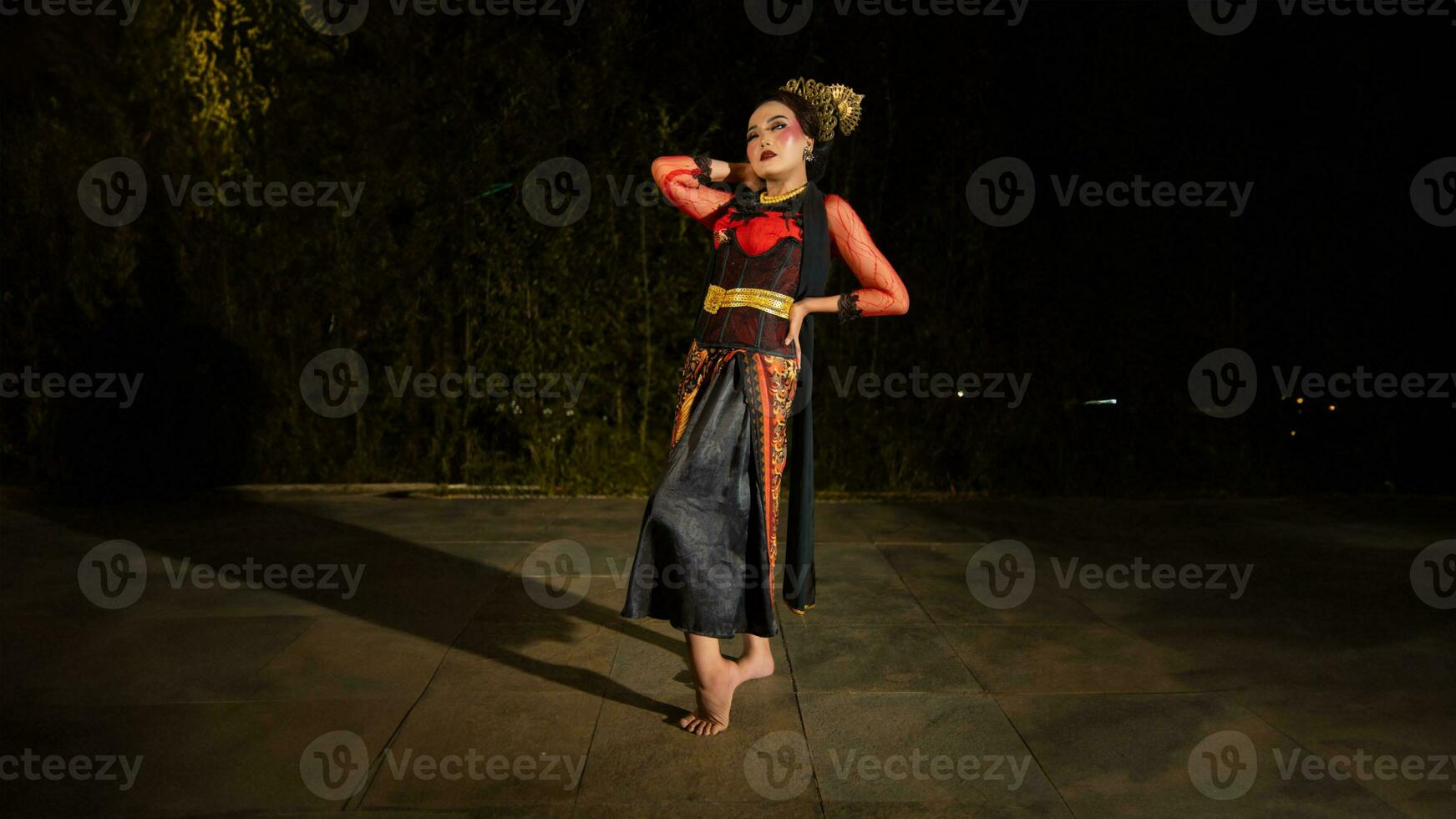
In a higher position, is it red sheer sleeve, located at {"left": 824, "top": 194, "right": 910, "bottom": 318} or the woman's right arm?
the woman's right arm

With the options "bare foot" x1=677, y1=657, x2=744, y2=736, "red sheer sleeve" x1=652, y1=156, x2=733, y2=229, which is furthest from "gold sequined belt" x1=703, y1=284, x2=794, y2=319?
"bare foot" x1=677, y1=657, x2=744, y2=736

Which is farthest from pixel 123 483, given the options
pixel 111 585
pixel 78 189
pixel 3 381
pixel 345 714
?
pixel 345 714

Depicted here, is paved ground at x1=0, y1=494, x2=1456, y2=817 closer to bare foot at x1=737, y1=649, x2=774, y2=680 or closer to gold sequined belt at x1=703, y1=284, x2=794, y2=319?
bare foot at x1=737, y1=649, x2=774, y2=680

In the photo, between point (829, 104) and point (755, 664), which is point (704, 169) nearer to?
point (829, 104)

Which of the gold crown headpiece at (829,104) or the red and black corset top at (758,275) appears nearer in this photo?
the red and black corset top at (758,275)

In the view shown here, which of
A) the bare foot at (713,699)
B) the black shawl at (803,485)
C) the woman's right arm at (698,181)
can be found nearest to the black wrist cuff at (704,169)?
the woman's right arm at (698,181)

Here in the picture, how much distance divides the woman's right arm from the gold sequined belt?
0.32m

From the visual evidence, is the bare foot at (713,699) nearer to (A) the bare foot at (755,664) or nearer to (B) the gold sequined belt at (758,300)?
(A) the bare foot at (755,664)

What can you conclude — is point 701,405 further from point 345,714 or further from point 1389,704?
point 1389,704

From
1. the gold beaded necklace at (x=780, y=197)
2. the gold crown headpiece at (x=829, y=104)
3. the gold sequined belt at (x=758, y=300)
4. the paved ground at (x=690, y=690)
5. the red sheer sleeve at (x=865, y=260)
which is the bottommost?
the paved ground at (x=690, y=690)

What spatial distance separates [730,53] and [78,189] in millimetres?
4369

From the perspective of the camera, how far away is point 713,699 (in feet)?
10.4

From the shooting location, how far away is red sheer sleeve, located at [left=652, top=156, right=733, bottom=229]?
3.42 metres

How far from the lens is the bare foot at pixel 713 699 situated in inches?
124
